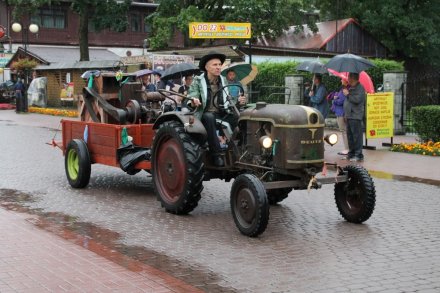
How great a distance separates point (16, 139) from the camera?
63.5 feet

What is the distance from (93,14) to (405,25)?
64.1ft

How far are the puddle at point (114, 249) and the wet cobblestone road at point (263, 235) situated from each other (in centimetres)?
1

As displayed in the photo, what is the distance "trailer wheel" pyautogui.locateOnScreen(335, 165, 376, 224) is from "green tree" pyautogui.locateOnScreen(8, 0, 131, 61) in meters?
34.4

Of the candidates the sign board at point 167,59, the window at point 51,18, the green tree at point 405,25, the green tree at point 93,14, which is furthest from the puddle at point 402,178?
the window at point 51,18

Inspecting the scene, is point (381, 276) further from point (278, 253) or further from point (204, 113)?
point (204, 113)

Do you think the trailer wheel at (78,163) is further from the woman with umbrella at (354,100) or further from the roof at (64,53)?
the roof at (64,53)

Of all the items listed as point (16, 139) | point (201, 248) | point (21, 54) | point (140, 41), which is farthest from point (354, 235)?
point (140, 41)

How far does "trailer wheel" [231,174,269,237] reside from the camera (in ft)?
23.4

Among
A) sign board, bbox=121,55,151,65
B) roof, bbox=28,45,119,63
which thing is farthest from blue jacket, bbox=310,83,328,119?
roof, bbox=28,45,119,63

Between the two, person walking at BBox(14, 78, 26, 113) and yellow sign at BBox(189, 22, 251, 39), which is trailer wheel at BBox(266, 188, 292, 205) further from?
person walking at BBox(14, 78, 26, 113)

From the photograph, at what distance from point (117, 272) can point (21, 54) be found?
4457cm

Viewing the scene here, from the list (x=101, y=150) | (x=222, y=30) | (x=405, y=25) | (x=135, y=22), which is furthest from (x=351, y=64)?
(x=135, y=22)

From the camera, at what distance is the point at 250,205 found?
23.9 ft

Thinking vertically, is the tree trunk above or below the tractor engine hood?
above
